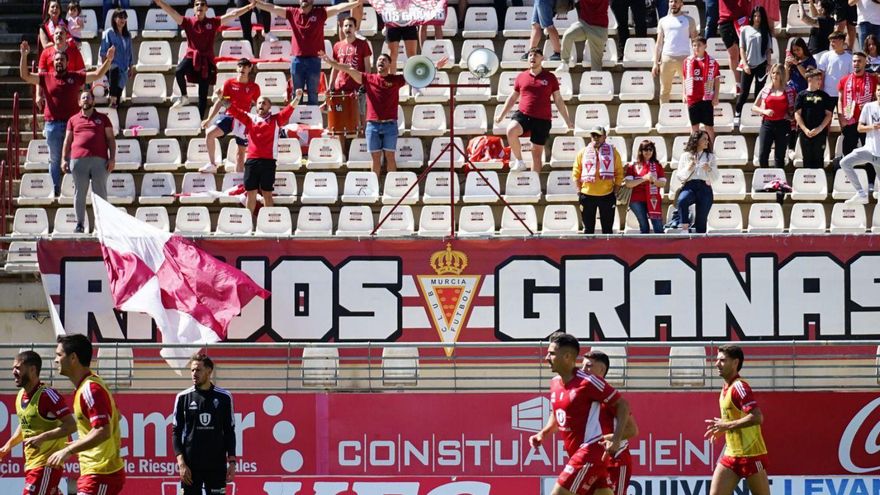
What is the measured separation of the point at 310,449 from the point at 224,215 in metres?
5.19

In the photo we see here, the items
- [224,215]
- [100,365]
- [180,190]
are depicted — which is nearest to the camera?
[100,365]

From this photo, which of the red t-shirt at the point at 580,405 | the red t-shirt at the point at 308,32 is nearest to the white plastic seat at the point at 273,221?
the red t-shirt at the point at 308,32

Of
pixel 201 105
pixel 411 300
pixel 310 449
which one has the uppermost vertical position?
pixel 201 105

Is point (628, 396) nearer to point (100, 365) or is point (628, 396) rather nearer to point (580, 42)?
point (100, 365)

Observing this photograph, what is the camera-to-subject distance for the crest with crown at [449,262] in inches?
670

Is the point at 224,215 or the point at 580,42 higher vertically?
the point at 580,42

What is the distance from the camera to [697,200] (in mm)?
18156


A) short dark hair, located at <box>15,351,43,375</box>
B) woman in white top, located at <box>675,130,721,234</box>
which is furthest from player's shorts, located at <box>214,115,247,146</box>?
short dark hair, located at <box>15,351,43,375</box>

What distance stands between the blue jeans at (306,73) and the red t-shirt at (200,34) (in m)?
1.08

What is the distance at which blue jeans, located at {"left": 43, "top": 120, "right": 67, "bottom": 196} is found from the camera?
20.1 meters

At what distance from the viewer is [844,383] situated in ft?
52.5

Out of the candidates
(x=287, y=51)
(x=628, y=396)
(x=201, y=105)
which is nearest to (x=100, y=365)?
(x=628, y=396)

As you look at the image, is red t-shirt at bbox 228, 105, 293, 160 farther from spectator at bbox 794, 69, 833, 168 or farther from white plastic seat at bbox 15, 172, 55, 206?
spectator at bbox 794, 69, 833, 168

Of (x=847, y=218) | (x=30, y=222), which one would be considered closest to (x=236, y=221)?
(x=30, y=222)
